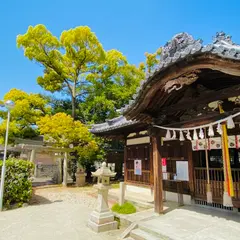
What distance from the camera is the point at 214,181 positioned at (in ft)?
23.9

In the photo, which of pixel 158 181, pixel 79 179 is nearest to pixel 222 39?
pixel 158 181

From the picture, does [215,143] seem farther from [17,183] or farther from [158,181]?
[17,183]

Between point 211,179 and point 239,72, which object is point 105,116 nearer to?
point 211,179

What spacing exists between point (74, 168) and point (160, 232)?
14.8 m

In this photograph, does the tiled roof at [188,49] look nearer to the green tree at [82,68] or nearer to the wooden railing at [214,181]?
the wooden railing at [214,181]

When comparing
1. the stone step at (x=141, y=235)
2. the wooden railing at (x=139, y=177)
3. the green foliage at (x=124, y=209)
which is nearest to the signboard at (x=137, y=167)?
the wooden railing at (x=139, y=177)

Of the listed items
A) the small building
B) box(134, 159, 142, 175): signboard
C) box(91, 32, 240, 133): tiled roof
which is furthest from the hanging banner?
box(134, 159, 142, 175): signboard

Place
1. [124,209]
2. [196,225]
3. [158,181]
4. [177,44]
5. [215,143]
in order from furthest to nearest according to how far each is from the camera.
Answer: [124,209]
[215,143]
[158,181]
[196,225]
[177,44]

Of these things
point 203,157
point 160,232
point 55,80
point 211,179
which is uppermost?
point 55,80

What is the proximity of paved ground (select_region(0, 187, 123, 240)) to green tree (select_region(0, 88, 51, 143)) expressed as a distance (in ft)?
26.6

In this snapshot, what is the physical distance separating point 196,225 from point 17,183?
7.91 metres

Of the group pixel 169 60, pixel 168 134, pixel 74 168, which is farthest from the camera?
pixel 74 168

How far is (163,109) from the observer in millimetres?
7195

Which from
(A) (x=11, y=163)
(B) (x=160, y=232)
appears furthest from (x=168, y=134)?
(A) (x=11, y=163)
